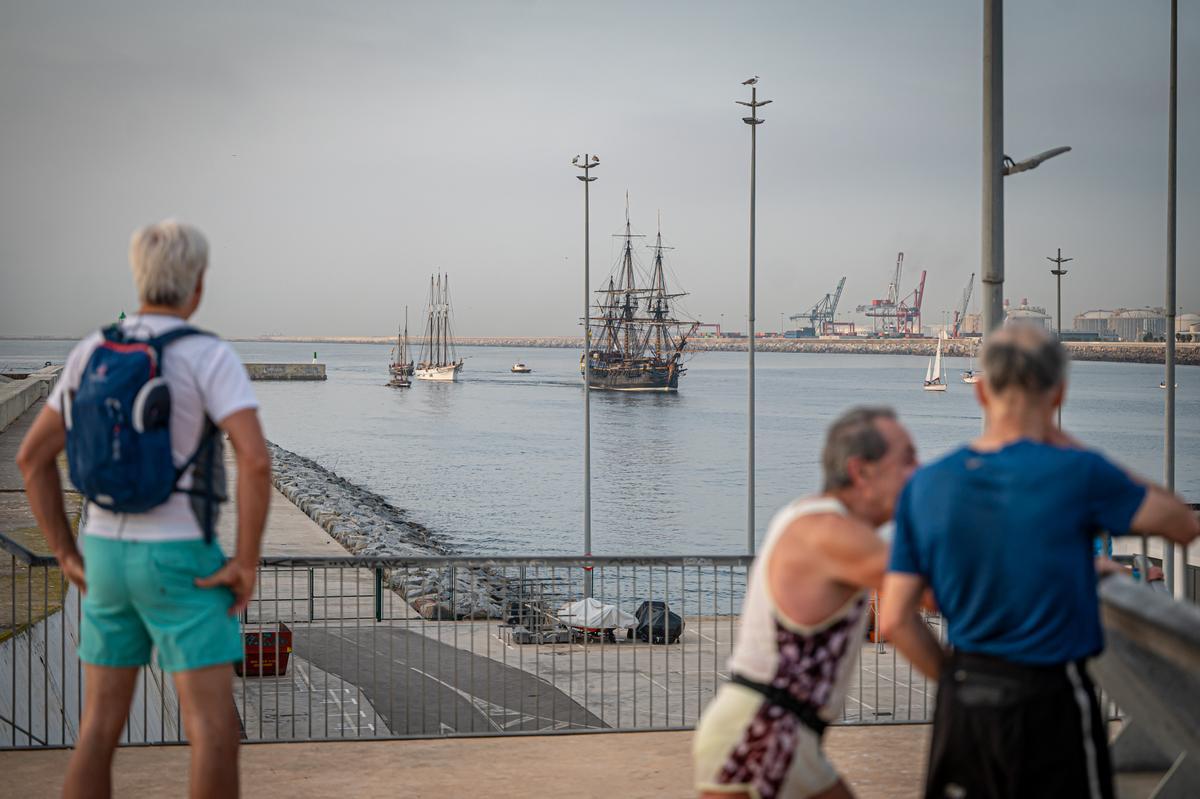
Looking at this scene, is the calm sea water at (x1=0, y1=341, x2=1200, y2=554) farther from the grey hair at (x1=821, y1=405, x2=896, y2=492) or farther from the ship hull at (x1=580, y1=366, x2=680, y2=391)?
the grey hair at (x1=821, y1=405, x2=896, y2=492)

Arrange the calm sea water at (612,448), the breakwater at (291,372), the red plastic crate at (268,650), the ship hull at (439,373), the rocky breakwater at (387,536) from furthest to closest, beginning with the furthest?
the breakwater at (291,372) → the ship hull at (439,373) → the calm sea water at (612,448) → the rocky breakwater at (387,536) → the red plastic crate at (268,650)

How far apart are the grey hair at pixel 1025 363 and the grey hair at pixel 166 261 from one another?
7.31 ft

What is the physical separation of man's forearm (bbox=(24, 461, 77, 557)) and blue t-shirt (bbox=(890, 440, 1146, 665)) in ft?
8.55

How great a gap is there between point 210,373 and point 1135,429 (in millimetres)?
105442

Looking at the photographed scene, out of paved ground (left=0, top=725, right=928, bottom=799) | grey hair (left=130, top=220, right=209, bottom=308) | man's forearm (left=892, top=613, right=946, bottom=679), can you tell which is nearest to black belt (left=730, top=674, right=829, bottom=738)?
man's forearm (left=892, top=613, right=946, bottom=679)

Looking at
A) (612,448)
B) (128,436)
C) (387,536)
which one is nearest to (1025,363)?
(128,436)

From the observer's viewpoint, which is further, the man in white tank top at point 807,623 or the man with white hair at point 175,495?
the man with white hair at point 175,495

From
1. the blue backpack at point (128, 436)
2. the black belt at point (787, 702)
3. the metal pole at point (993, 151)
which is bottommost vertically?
the black belt at point (787, 702)

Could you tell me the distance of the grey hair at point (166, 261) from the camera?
3.59 meters

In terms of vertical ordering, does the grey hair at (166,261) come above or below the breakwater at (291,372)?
above

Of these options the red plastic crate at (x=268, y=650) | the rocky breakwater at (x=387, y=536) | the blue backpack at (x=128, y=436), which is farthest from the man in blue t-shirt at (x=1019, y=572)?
the rocky breakwater at (x=387, y=536)

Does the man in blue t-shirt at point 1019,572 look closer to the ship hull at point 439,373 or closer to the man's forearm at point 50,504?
the man's forearm at point 50,504

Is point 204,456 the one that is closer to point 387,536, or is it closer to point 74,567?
point 74,567

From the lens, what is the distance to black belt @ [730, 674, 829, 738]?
10.4ft
